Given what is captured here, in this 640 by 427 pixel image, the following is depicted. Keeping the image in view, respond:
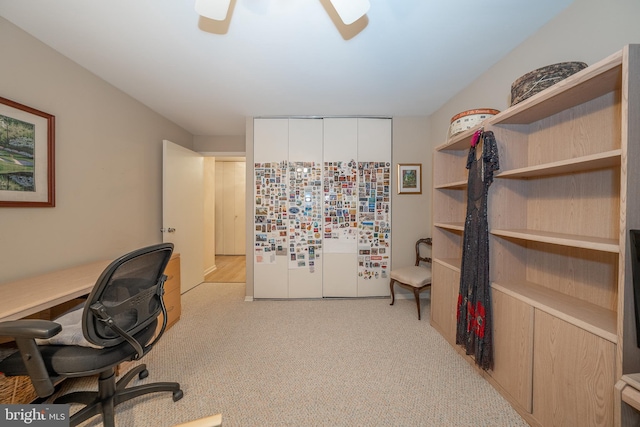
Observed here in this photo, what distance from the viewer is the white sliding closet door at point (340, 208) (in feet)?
9.83

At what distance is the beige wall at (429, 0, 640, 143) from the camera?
1.17 meters

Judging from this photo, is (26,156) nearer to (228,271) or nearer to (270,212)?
(270,212)

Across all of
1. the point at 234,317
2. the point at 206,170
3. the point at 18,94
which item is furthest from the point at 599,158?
the point at 206,170

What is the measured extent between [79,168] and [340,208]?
8.39ft

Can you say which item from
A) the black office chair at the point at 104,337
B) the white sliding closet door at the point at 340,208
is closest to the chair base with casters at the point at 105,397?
the black office chair at the point at 104,337

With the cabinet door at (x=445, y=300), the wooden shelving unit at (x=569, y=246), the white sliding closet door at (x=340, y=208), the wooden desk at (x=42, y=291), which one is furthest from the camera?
the white sliding closet door at (x=340, y=208)

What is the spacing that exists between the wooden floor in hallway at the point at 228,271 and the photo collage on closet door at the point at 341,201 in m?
1.71

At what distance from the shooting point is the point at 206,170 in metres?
4.14

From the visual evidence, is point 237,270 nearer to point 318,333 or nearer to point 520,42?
point 318,333

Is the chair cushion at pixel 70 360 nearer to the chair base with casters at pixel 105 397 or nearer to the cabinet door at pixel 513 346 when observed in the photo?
the chair base with casters at pixel 105 397

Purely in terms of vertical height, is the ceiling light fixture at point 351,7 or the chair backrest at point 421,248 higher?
the ceiling light fixture at point 351,7

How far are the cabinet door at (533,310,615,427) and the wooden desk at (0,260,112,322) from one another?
2.58 metres

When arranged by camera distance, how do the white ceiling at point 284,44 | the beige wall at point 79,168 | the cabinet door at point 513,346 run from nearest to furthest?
the cabinet door at point 513,346, the white ceiling at point 284,44, the beige wall at point 79,168

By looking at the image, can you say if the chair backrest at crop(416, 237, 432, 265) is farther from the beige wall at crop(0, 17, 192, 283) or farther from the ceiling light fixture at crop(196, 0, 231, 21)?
Result: the beige wall at crop(0, 17, 192, 283)
